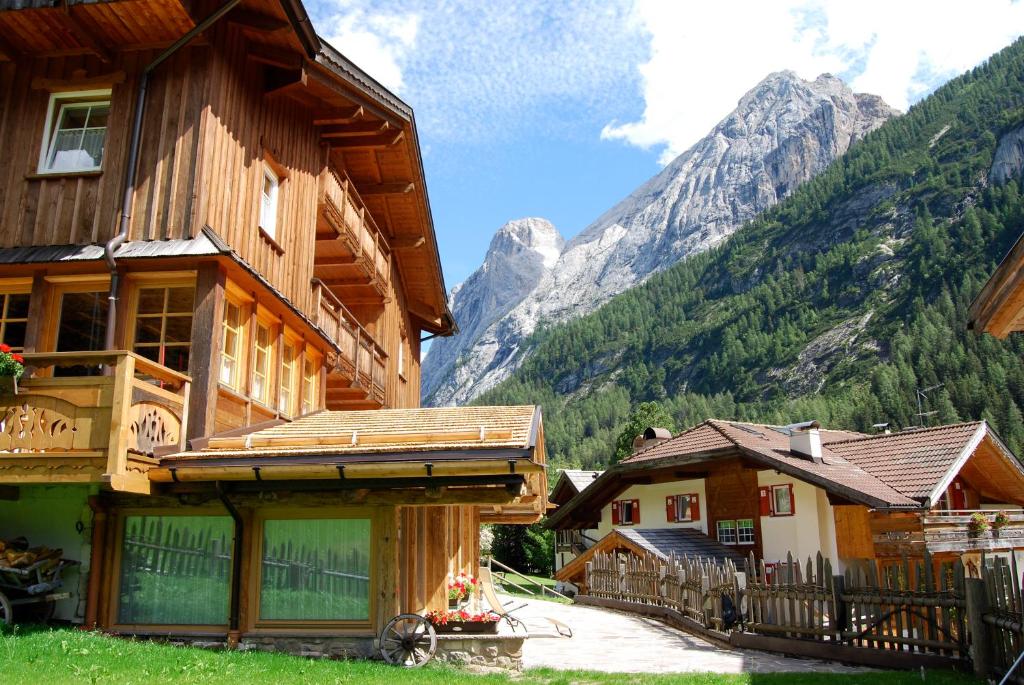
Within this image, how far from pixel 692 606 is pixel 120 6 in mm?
16127

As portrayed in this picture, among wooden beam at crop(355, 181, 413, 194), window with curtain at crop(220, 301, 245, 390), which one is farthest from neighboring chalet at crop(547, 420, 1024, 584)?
window with curtain at crop(220, 301, 245, 390)

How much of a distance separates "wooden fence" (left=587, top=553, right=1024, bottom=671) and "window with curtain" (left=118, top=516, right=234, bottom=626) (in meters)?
9.09

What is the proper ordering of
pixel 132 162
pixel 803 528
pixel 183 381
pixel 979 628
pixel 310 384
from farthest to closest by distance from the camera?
pixel 803 528 → pixel 310 384 → pixel 132 162 → pixel 183 381 → pixel 979 628

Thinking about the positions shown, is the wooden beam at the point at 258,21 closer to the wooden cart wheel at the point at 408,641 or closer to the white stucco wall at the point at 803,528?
the wooden cart wheel at the point at 408,641

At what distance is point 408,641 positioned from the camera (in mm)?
10914

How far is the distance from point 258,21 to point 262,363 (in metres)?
5.39

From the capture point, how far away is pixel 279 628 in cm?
1112

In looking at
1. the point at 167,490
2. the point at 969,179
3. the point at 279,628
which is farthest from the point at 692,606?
the point at 969,179

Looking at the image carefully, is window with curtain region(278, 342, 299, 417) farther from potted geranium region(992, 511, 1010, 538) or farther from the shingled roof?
potted geranium region(992, 511, 1010, 538)

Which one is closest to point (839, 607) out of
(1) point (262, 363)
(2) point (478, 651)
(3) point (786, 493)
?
(2) point (478, 651)

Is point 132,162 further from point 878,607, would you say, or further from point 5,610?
point 878,607

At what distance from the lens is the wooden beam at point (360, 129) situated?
17.6 metres

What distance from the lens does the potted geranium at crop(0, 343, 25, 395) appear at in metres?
9.55

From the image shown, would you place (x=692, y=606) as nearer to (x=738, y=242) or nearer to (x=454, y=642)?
(x=454, y=642)
